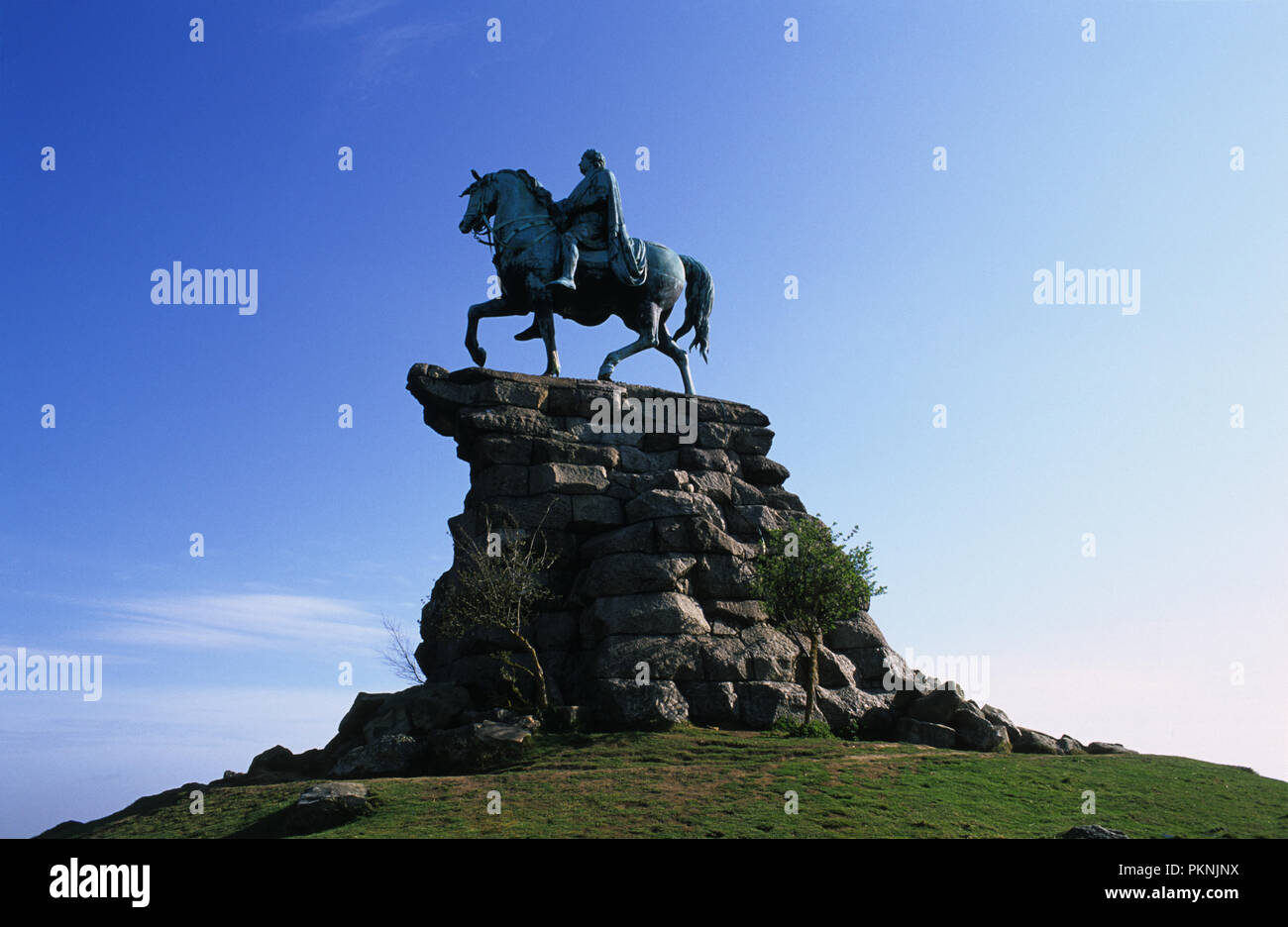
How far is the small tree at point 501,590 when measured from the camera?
70.9 ft

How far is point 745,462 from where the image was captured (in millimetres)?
28234

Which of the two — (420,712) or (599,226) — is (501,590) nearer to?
(420,712)

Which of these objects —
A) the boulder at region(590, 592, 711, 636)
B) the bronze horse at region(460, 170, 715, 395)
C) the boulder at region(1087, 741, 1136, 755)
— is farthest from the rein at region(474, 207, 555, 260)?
the boulder at region(1087, 741, 1136, 755)

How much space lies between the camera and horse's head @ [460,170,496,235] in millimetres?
27312

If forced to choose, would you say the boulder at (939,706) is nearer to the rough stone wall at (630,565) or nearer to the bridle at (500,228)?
the rough stone wall at (630,565)

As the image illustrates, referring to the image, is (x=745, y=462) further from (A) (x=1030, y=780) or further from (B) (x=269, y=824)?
(B) (x=269, y=824)

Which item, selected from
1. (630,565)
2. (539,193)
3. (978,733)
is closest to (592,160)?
(539,193)

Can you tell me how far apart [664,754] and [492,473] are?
8571mm

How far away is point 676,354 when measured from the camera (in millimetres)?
28766

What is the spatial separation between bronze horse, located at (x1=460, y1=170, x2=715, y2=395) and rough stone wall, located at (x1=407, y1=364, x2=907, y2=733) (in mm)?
1423

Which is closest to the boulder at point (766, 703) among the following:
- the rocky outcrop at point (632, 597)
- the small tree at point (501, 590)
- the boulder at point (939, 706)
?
the rocky outcrop at point (632, 597)

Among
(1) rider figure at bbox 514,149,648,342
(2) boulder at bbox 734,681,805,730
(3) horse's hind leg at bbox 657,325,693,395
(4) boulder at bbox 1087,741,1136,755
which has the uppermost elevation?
(1) rider figure at bbox 514,149,648,342

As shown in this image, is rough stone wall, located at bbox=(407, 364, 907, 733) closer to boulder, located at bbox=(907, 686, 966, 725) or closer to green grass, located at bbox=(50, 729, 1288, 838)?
boulder, located at bbox=(907, 686, 966, 725)
